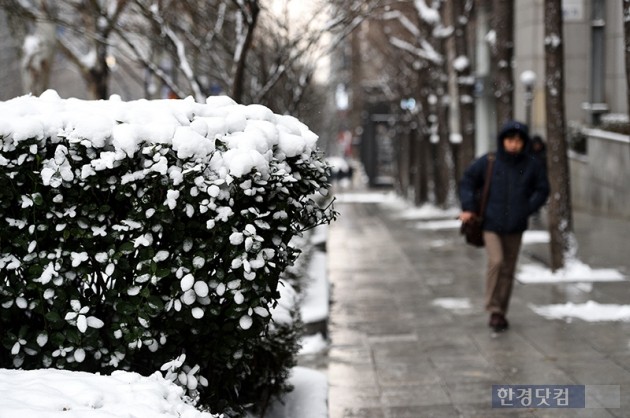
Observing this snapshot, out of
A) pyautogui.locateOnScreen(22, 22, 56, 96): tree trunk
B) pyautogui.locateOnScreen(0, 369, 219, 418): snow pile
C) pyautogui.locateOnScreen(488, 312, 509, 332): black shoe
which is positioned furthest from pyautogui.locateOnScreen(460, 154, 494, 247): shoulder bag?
pyautogui.locateOnScreen(22, 22, 56, 96): tree trunk

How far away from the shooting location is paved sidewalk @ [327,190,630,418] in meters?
6.65

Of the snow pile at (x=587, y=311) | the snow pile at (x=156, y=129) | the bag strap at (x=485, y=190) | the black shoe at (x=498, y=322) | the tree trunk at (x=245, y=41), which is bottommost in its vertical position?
the snow pile at (x=587, y=311)

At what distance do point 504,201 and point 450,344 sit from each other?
141cm

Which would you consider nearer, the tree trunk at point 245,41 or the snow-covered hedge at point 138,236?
the snow-covered hedge at point 138,236

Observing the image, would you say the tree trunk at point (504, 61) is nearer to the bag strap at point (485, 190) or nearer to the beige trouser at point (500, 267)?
the bag strap at point (485, 190)

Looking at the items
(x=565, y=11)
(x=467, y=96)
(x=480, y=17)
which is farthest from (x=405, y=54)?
(x=565, y=11)

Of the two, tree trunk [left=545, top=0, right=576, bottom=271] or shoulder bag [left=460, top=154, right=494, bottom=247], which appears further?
tree trunk [left=545, top=0, right=576, bottom=271]

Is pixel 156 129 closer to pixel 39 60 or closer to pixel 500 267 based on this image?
pixel 500 267

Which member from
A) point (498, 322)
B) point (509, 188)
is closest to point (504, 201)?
point (509, 188)

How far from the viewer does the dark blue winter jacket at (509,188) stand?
883cm

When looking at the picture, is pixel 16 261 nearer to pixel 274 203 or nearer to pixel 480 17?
pixel 274 203

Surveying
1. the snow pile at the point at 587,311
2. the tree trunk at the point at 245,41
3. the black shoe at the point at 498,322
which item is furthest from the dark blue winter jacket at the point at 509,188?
the tree trunk at the point at 245,41

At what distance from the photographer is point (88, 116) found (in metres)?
4.61

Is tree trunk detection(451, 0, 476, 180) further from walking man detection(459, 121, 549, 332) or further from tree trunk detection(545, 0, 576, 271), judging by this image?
walking man detection(459, 121, 549, 332)
